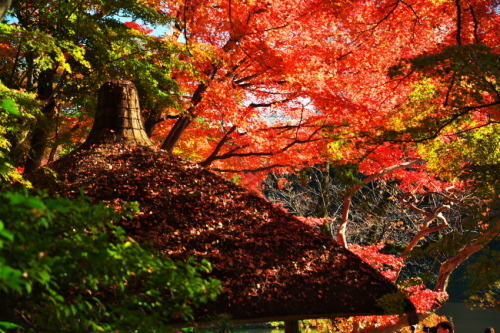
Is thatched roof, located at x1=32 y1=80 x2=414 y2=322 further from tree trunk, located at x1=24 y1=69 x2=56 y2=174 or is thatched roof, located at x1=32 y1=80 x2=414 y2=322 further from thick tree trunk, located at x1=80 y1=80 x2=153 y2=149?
tree trunk, located at x1=24 y1=69 x2=56 y2=174

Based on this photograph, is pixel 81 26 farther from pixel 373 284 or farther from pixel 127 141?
pixel 373 284

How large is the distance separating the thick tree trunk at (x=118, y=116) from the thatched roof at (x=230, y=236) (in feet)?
0.67

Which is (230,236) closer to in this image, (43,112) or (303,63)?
(303,63)

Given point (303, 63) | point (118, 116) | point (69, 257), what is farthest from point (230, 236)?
point (303, 63)

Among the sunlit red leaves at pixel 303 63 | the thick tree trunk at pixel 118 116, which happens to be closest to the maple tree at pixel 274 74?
the sunlit red leaves at pixel 303 63

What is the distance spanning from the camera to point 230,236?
5.63m

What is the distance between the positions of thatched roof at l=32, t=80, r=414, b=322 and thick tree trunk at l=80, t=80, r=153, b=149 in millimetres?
205

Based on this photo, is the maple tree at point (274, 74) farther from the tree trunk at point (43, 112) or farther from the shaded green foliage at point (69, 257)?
the shaded green foliage at point (69, 257)

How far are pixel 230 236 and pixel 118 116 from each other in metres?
2.46

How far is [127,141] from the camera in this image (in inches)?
265

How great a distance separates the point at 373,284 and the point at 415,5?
17.6ft

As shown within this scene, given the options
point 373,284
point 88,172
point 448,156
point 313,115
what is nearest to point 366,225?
point 313,115

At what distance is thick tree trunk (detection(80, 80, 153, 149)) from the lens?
6.75 meters

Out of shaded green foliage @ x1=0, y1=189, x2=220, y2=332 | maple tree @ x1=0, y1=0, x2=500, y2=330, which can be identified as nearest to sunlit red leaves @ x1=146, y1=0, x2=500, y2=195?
maple tree @ x1=0, y1=0, x2=500, y2=330
